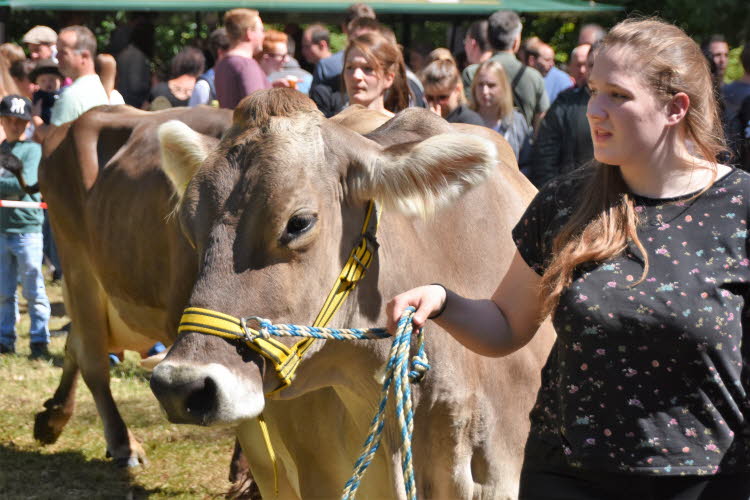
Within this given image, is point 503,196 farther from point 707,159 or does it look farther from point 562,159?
point 562,159

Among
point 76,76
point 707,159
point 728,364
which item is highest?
point 707,159

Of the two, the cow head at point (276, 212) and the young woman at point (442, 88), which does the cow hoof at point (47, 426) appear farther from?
the cow head at point (276, 212)

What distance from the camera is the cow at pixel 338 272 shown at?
257cm

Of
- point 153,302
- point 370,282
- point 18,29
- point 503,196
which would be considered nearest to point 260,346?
point 370,282

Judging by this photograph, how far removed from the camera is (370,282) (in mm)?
2934

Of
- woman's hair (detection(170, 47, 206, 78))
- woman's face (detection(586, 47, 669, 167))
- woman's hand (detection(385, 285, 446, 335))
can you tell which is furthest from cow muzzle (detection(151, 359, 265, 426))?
woman's hair (detection(170, 47, 206, 78))

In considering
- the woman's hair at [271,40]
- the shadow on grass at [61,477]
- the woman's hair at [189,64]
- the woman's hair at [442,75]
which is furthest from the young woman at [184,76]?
the shadow on grass at [61,477]

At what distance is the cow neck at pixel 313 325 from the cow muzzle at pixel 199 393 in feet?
0.31

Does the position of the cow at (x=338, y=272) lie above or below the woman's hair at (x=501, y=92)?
above

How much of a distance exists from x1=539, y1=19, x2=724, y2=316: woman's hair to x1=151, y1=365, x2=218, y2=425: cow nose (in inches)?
31.4

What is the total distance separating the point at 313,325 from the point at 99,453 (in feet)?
12.1

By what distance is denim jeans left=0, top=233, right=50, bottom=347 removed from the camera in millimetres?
8239

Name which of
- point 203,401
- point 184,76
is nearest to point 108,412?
point 203,401

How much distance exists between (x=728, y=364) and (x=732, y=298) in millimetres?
139
